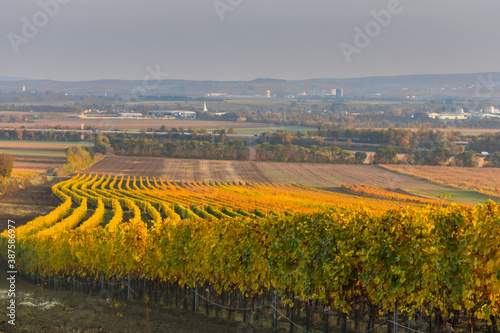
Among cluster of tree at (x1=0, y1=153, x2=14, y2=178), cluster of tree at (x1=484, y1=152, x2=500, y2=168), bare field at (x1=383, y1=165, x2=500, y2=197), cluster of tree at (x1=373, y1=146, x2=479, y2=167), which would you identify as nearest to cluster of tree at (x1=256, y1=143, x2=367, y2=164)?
cluster of tree at (x1=373, y1=146, x2=479, y2=167)

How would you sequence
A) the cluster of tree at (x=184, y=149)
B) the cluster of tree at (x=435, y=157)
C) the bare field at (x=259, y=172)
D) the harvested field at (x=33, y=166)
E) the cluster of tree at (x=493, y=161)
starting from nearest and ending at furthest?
the bare field at (x=259, y=172), the harvested field at (x=33, y=166), the cluster of tree at (x=493, y=161), the cluster of tree at (x=435, y=157), the cluster of tree at (x=184, y=149)

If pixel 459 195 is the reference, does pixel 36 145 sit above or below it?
above

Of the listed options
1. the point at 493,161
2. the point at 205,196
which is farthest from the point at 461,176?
the point at 205,196

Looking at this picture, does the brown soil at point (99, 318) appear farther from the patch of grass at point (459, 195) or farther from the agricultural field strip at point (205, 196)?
the patch of grass at point (459, 195)

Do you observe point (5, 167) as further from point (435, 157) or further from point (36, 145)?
point (435, 157)

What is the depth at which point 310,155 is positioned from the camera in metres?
116

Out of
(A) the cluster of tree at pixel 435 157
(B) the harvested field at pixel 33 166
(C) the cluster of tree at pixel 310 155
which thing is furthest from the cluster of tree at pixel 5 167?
(A) the cluster of tree at pixel 435 157

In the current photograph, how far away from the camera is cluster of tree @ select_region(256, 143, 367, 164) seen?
374ft

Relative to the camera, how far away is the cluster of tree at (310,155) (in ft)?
374

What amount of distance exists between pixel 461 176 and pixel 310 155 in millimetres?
32280

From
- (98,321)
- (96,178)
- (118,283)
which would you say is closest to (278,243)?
(98,321)

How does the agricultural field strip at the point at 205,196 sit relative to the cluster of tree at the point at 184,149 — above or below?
below

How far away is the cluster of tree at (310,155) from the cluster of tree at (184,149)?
177 inches

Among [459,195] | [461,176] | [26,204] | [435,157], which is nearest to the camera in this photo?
[26,204]
